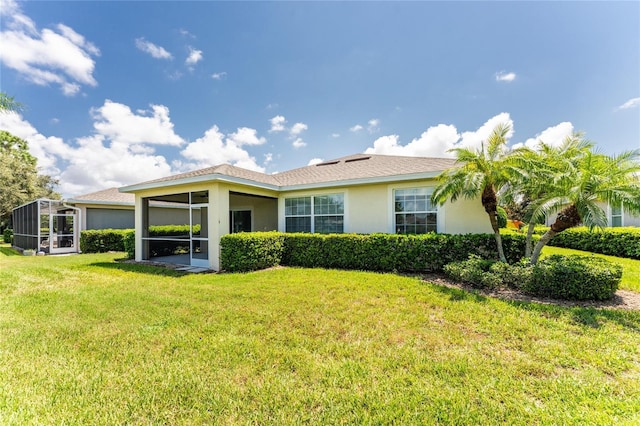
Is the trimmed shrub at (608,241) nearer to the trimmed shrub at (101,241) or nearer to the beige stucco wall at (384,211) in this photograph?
Result: the beige stucco wall at (384,211)

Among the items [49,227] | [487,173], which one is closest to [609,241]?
[487,173]

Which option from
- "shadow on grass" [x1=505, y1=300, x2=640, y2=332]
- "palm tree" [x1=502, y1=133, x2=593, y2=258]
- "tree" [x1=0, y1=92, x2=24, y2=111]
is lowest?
"shadow on grass" [x1=505, y1=300, x2=640, y2=332]

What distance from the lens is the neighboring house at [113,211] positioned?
52.9 feet

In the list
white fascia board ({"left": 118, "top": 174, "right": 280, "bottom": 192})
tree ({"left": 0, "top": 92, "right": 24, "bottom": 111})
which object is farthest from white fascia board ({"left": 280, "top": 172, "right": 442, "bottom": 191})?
tree ({"left": 0, "top": 92, "right": 24, "bottom": 111})

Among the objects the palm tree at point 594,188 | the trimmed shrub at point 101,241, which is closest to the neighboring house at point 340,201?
the palm tree at point 594,188

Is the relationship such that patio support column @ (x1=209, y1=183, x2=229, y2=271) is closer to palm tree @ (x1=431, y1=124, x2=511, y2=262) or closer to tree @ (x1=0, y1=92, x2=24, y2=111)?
tree @ (x1=0, y1=92, x2=24, y2=111)

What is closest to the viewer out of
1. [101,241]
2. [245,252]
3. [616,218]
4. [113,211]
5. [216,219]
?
[245,252]

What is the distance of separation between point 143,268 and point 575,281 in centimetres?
1265

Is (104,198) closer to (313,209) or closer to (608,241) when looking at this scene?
(313,209)

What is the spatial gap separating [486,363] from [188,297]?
5.79 meters

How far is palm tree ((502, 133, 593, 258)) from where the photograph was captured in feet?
21.1

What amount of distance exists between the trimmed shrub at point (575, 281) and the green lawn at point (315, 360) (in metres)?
0.71

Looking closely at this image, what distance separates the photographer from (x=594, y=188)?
5.88 metres

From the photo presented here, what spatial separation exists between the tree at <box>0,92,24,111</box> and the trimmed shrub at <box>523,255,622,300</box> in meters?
13.1
